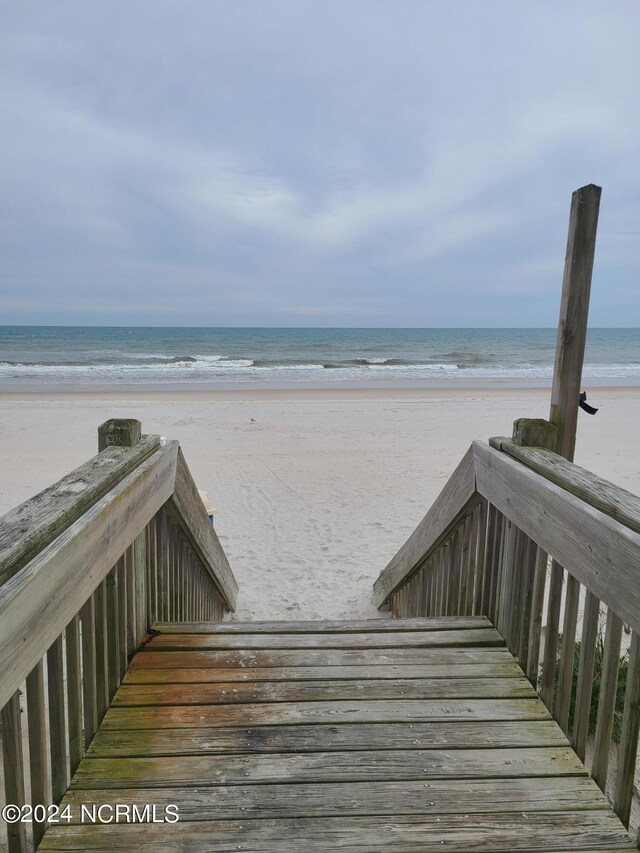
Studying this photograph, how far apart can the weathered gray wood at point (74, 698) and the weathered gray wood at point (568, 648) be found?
55.4 inches

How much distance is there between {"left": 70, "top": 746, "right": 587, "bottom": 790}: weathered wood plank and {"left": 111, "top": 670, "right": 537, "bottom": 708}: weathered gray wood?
257 millimetres

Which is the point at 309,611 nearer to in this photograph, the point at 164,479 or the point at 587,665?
the point at 164,479

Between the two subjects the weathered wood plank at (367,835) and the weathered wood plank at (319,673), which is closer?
the weathered wood plank at (367,835)

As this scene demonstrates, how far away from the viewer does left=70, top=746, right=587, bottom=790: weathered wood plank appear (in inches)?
55.7

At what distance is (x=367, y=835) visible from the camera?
1255mm

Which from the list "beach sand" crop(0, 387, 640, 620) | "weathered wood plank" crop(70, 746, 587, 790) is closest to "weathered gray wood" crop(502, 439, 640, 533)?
"weathered wood plank" crop(70, 746, 587, 790)

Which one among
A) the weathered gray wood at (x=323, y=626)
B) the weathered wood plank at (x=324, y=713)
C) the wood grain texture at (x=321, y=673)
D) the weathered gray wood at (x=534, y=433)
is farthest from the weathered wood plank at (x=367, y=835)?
the weathered gray wood at (x=534, y=433)

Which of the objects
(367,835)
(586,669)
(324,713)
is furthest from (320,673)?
(586,669)

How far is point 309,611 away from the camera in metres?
4.15

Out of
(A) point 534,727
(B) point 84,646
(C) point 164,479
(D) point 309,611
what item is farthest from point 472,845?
(D) point 309,611

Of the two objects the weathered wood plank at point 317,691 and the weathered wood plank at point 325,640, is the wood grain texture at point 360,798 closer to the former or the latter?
the weathered wood plank at point 317,691

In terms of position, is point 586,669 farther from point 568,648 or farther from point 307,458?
point 307,458

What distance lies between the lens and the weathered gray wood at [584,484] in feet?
4.48

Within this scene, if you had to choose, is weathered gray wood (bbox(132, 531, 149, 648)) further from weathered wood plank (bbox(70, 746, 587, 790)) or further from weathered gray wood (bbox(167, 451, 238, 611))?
weathered wood plank (bbox(70, 746, 587, 790))
